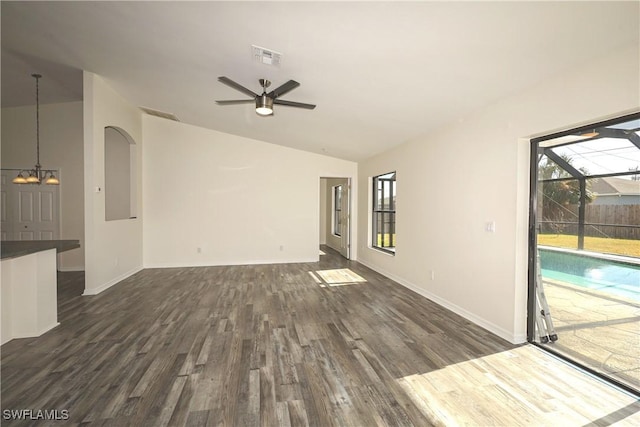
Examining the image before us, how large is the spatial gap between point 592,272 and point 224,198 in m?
6.47

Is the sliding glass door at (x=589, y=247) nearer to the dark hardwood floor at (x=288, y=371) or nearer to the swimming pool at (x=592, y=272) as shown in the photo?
the swimming pool at (x=592, y=272)

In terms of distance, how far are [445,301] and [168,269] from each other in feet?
18.3

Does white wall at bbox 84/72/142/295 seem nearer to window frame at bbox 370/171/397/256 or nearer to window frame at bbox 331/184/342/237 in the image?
window frame at bbox 370/171/397/256

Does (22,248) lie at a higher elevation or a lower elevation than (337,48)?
lower

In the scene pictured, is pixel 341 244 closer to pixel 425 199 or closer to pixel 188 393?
pixel 425 199

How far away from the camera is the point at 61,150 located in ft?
21.1

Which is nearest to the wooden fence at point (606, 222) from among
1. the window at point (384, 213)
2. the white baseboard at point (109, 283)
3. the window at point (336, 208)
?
the window at point (384, 213)

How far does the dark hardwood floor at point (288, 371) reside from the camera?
1962 millimetres

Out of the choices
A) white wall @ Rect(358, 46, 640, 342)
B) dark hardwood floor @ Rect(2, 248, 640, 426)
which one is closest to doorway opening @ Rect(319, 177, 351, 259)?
white wall @ Rect(358, 46, 640, 342)

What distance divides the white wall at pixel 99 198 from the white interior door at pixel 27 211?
2.05 meters

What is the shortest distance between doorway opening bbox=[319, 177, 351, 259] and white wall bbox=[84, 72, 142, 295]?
498 centimetres

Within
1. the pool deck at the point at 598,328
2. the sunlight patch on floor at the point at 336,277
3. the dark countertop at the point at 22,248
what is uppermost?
the dark countertop at the point at 22,248

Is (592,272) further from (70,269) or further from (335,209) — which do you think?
(70,269)

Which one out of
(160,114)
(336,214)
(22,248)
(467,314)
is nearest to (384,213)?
(467,314)
